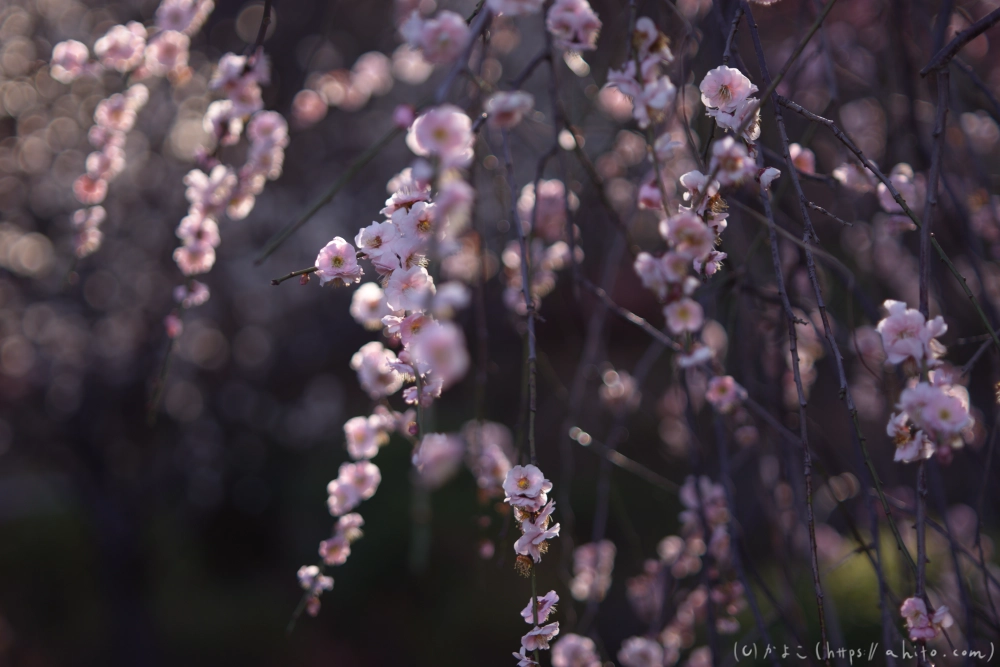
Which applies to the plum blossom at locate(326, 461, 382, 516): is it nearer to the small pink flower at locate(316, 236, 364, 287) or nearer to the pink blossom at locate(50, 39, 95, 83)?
the small pink flower at locate(316, 236, 364, 287)

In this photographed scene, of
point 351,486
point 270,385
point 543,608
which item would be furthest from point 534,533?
point 270,385

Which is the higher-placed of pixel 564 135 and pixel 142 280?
pixel 564 135

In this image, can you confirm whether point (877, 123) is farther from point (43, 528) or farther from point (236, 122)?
point (43, 528)

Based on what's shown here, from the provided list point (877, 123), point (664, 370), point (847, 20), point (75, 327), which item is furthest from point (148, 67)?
point (664, 370)

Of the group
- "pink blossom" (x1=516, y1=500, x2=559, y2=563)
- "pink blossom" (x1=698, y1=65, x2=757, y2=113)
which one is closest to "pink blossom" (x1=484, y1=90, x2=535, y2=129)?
"pink blossom" (x1=698, y1=65, x2=757, y2=113)

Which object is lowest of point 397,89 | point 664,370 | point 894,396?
point 894,396

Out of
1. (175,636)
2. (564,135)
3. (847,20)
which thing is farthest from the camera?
(175,636)
